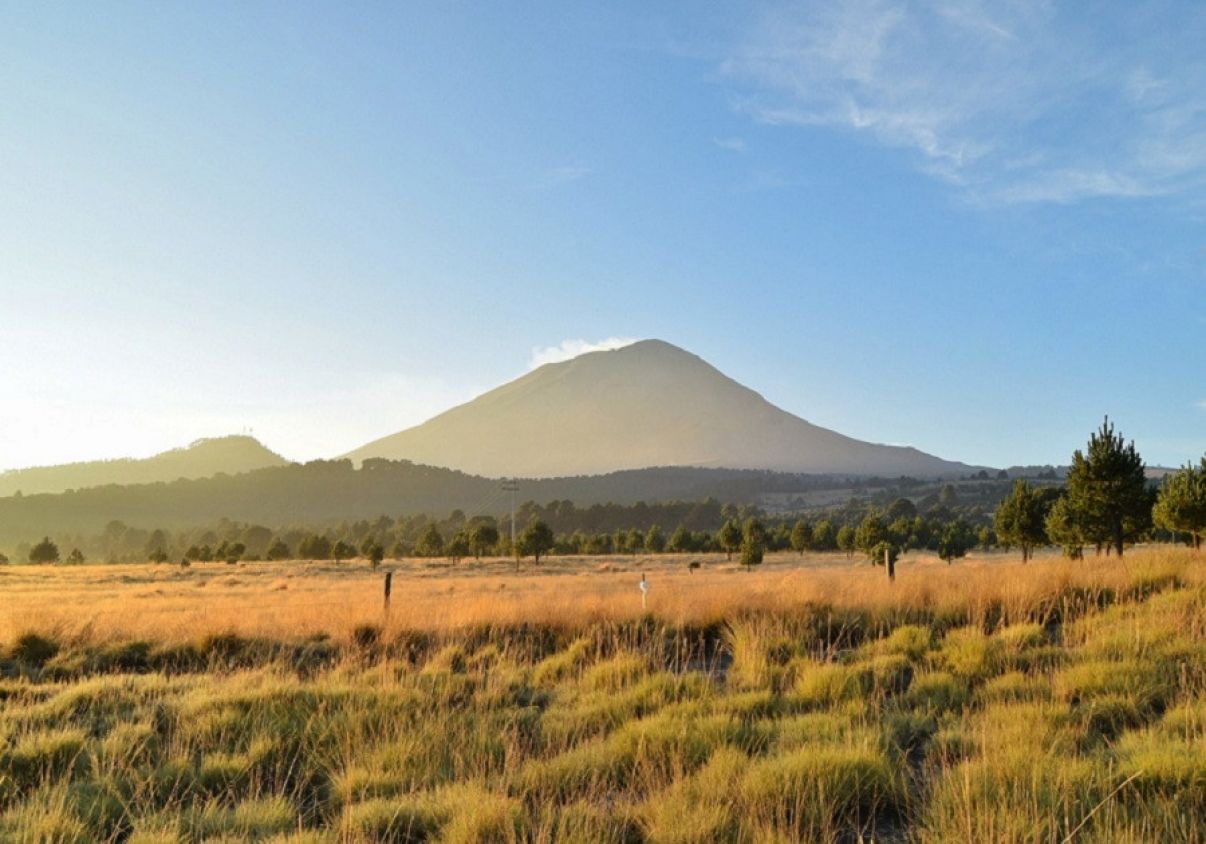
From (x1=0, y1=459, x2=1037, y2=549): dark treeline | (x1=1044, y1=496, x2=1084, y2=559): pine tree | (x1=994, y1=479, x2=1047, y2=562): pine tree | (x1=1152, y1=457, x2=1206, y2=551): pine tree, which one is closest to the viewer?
(x1=1152, y1=457, x2=1206, y2=551): pine tree

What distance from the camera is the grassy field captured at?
154 inches

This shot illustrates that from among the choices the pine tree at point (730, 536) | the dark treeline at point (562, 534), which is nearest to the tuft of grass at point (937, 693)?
the dark treeline at point (562, 534)

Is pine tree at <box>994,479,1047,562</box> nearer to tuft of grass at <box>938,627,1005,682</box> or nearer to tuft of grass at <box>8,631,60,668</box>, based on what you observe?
tuft of grass at <box>938,627,1005,682</box>

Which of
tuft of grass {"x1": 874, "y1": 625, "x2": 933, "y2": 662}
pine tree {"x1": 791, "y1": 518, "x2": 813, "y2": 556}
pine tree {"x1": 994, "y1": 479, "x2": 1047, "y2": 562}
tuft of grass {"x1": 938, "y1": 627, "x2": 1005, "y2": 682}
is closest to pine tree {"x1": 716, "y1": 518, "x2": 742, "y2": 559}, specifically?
pine tree {"x1": 791, "y1": 518, "x2": 813, "y2": 556}

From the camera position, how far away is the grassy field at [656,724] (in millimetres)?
3912

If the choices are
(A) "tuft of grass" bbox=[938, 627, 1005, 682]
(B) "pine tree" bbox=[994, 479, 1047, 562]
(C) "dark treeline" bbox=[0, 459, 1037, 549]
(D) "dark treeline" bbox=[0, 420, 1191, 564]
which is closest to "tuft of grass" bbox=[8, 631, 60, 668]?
(A) "tuft of grass" bbox=[938, 627, 1005, 682]

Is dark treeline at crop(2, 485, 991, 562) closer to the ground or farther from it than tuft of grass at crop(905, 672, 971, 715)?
closer to the ground

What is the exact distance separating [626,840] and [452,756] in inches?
73.1

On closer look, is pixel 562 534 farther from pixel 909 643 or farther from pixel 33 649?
pixel 909 643

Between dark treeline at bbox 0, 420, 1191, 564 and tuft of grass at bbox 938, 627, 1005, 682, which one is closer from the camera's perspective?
tuft of grass at bbox 938, 627, 1005, 682

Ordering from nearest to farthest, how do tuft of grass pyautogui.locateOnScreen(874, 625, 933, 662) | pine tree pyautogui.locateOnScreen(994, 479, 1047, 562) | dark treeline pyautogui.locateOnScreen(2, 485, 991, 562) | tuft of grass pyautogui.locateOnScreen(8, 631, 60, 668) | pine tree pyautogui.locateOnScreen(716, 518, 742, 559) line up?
tuft of grass pyautogui.locateOnScreen(874, 625, 933, 662), tuft of grass pyautogui.locateOnScreen(8, 631, 60, 668), pine tree pyautogui.locateOnScreen(994, 479, 1047, 562), pine tree pyautogui.locateOnScreen(716, 518, 742, 559), dark treeline pyautogui.locateOnScreen(2, 485, 991, 562)

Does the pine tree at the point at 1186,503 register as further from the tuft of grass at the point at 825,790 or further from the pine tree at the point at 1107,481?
the tuft of grass at the point at 825,790

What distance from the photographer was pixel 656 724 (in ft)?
17.8

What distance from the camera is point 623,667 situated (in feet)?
24.6
